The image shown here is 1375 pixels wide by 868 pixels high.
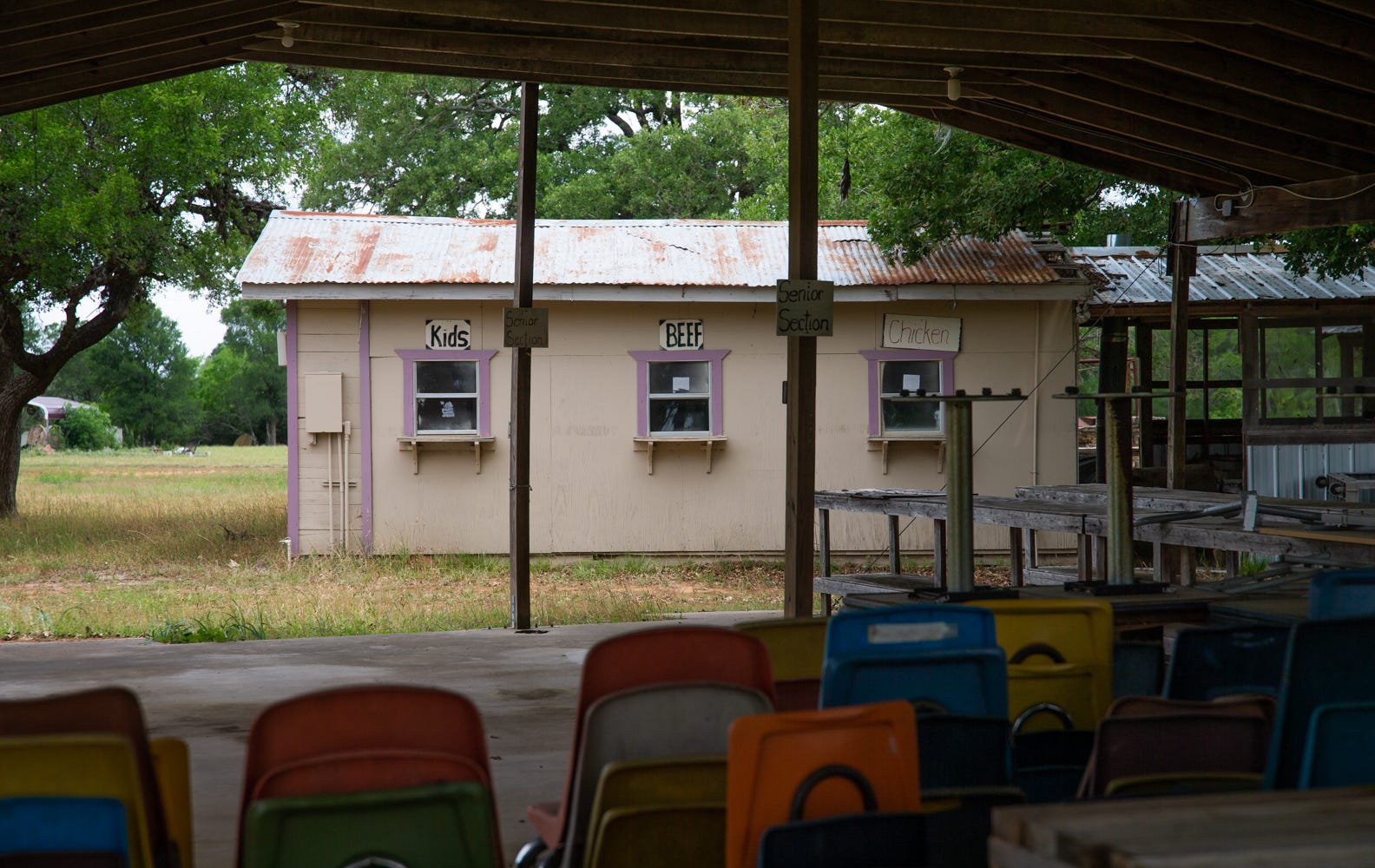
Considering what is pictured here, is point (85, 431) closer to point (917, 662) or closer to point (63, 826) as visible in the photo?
point (63, 826)

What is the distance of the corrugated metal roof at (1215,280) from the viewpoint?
13852mm

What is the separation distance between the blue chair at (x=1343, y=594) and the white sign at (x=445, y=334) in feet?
35.4

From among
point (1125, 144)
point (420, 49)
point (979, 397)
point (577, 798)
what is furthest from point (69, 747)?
point (1125, 144)

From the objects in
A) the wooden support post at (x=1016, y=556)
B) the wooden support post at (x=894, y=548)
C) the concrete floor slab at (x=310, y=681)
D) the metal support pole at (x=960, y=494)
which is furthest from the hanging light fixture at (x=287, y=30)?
the wooden support post at (x=1016, y=556)

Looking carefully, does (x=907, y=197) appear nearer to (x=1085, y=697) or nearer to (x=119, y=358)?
(x=1085, y=697)

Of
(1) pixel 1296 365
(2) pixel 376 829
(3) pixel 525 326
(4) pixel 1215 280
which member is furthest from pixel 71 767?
(4) pixel 1215 280

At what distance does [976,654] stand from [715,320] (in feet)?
35.6

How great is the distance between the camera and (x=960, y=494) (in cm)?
482

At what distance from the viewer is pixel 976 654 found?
315cm

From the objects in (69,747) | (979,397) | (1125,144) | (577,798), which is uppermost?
(1125,144)

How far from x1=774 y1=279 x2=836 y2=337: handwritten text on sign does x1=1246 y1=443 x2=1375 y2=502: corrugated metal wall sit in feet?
26.7

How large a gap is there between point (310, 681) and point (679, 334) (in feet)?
24.1

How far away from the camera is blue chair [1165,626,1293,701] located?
342 centimetres

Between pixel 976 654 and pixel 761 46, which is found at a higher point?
pixel 761 46
